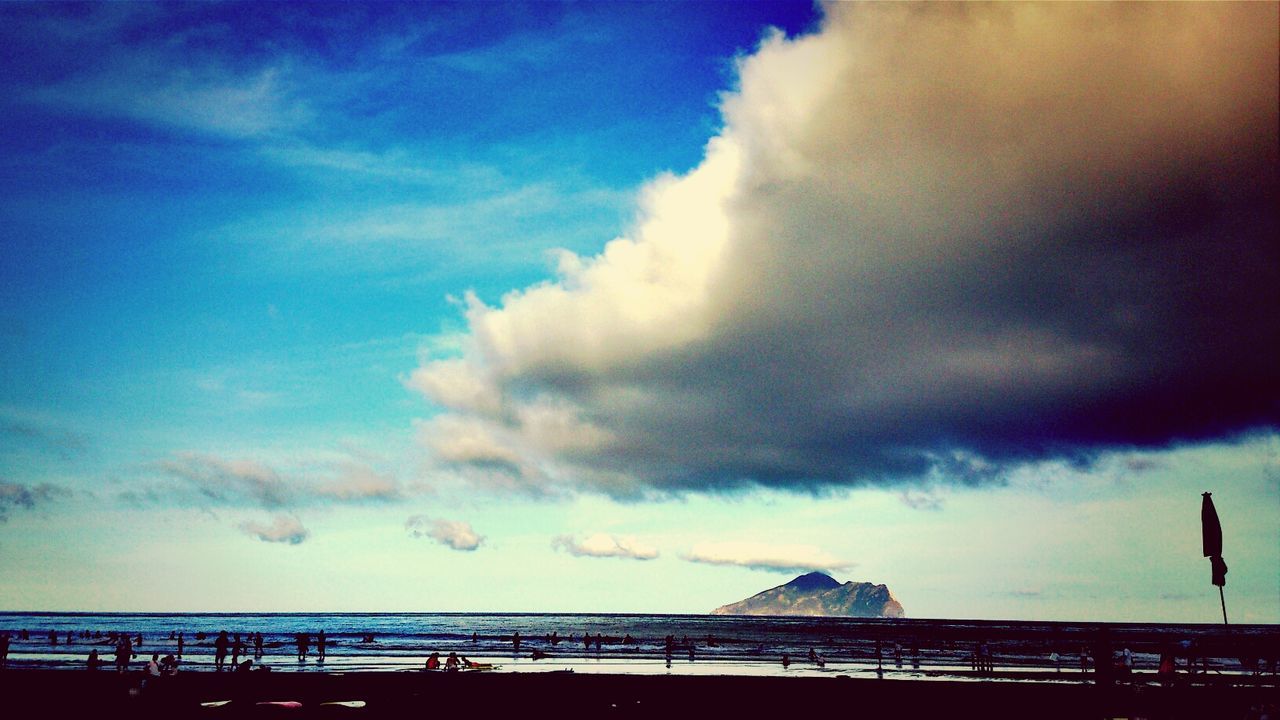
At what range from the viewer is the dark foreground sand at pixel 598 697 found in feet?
89.3

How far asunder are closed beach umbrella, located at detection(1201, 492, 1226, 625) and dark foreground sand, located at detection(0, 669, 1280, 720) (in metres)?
3.45

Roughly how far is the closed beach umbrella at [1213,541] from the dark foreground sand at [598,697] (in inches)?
136

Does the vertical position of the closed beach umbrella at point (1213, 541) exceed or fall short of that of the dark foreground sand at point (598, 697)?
it exceeds it

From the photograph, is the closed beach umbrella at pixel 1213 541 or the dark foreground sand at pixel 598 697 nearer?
the closed beach umbrella at pixel 1213 541

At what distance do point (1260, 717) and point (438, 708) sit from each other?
23.2 meters

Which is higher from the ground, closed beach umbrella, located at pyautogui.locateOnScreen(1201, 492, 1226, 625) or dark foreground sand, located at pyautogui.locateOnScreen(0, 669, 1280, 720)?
closed beach umbrella, located at pyautogui.locateOnScreen(1201, 492, 1226, 625)

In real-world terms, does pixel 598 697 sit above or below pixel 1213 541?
below

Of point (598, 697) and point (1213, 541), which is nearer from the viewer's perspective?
point (1213, 541)

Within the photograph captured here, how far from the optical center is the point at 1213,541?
22.2 metres

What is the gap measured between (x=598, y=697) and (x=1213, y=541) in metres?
21.3

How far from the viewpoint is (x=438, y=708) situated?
28531 mm

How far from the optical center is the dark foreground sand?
89.3 ft

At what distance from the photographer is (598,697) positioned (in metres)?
32.6

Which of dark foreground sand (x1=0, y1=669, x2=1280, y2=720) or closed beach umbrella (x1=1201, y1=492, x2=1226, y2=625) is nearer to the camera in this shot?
closed beach umbrella (x1=1201, y1=492, x2=1226, y2=625)
